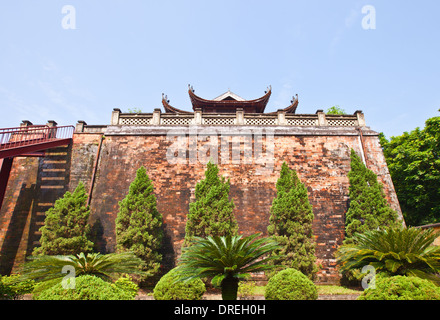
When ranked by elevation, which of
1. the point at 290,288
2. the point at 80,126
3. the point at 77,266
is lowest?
the point at 290,288

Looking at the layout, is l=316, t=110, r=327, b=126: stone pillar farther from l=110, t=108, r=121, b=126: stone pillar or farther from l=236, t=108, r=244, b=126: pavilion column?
l=110, t=108, r=121, b=126: stone pillar

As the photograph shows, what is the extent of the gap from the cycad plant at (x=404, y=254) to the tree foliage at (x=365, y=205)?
2.74m

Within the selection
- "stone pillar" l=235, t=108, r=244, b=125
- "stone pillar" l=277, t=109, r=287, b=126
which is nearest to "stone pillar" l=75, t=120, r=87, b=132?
"stone pillar" l=235, t=108, r=244, b=125

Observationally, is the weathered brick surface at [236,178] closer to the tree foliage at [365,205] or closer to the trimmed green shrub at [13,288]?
the tree foliage at [365,205]

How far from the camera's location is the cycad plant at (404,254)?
23.2 feet

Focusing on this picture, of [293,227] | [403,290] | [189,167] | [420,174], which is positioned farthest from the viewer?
[420,174]

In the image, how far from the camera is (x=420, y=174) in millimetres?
16469

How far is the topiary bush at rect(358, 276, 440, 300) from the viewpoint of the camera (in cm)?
500

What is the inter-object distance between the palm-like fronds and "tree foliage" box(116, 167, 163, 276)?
2506 millimetres

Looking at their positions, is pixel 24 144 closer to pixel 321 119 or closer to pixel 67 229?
pixel 67 229

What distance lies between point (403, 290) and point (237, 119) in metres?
9.86

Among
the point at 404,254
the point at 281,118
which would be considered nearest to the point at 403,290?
the point at 404,254

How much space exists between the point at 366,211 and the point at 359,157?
268 cm

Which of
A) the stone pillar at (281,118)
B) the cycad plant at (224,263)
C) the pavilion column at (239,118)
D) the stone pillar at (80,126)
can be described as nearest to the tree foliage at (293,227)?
the stone pillar at (281,118)
